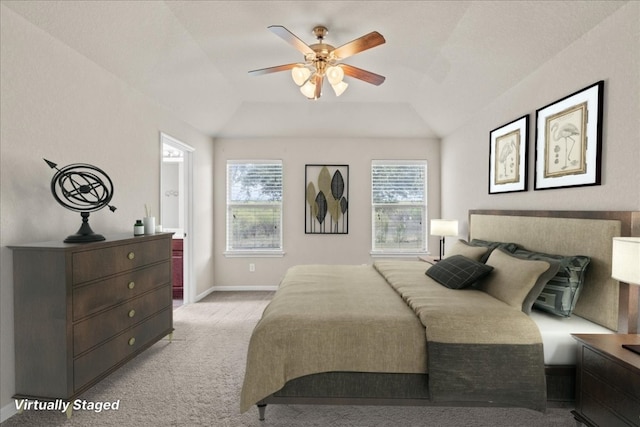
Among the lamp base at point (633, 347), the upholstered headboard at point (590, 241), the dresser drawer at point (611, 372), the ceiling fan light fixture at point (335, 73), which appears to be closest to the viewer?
the dresser drawer at point (611, 372)

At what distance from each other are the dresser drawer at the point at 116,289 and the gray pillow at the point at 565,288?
2921 millimetres

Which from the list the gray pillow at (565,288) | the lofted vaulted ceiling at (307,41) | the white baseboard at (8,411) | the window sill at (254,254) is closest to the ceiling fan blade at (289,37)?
the lofted vaulted ceiling at (307,41)

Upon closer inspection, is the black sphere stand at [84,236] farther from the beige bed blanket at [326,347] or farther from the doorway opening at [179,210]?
the doorway opening at [179,210]

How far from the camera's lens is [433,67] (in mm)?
3453

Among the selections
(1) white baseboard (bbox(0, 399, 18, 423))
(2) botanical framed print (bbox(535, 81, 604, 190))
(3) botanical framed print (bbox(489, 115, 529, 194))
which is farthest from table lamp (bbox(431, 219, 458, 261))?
(1) white baseboard (bbox(0, 399, 18, 423))

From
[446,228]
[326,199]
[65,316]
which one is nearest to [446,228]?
[446,228]

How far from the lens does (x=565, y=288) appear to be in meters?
2.03

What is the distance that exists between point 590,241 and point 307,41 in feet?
8.90

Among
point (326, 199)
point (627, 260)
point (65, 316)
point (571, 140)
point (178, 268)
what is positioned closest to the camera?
point (627, 260)

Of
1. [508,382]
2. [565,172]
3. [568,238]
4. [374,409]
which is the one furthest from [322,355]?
[565,172]

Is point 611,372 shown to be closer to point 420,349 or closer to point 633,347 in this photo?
point 633,347

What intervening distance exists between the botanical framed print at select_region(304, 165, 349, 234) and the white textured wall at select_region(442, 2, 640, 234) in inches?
91.5

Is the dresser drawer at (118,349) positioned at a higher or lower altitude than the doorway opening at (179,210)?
lower

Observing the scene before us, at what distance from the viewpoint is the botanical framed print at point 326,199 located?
515 cm
